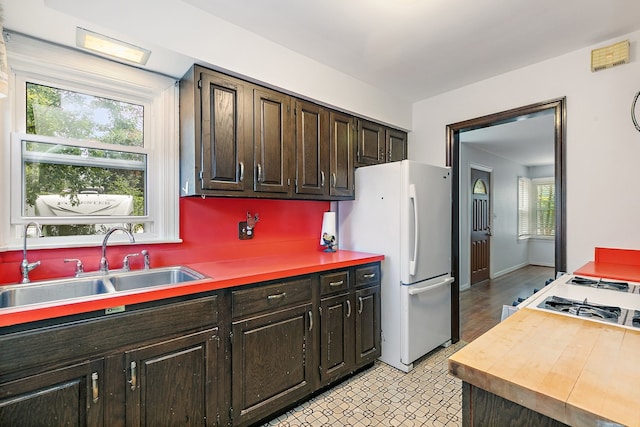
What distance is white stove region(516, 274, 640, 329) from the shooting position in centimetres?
116

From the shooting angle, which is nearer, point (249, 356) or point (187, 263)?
point (249, 356)

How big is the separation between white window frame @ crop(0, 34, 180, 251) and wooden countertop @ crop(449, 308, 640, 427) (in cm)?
187

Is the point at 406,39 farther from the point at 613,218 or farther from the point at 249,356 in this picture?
the point at 249,356

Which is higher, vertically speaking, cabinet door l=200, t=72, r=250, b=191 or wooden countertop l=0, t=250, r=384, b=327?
cabinet door l=200, t=72, r=250, b=191

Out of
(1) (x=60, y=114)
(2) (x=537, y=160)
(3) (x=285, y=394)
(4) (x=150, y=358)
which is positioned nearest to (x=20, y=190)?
(1) (x=60, y=114)

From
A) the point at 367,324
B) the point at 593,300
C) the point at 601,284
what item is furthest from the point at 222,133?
the point at 601,284

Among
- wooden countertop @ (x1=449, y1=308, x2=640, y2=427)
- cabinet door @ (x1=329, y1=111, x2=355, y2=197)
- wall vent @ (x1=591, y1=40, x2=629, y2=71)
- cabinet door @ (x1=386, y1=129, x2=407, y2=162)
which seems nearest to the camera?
wooden countertop @ (x1=449, y1=308, x2=640, y2=427)

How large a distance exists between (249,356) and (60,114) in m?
1.77

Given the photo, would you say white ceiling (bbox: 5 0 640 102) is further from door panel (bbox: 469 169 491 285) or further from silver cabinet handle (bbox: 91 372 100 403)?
door panel (bbox: 469 169 491 285)

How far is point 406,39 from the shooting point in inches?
83.0

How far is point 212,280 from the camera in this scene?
1.61m

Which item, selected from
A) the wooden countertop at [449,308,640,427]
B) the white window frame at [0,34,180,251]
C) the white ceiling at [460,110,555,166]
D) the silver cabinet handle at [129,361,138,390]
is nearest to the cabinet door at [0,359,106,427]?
the silver cabinet handle at [129,361,138,390]

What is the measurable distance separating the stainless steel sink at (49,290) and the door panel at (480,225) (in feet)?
16.6

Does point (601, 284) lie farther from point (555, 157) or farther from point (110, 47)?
point (110, 47)
